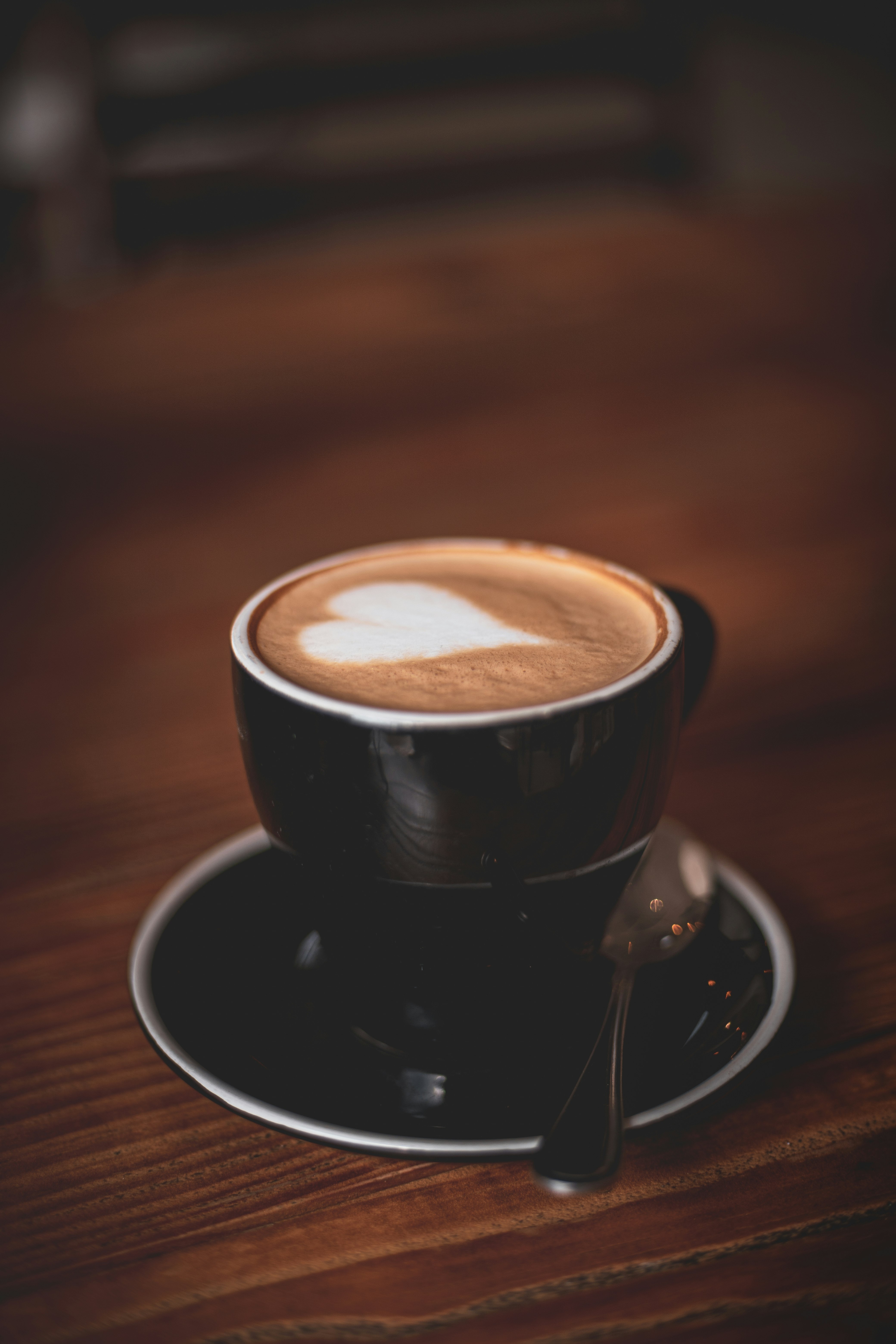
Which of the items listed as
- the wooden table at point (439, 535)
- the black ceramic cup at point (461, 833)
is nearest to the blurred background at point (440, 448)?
the wooden table at point (439, 535)

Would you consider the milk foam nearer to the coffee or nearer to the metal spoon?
the coffee

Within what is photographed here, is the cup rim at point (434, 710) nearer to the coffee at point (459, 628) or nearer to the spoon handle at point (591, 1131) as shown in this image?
the coffee at point (459, 628)

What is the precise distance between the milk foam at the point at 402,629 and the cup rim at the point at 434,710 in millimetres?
26

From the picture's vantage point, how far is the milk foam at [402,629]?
1.35 feet

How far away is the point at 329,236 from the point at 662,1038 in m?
3.42

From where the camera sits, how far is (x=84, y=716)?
1.98ft

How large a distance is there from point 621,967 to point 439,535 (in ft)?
1.53

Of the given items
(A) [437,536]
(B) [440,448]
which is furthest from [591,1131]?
(B) [440,448]

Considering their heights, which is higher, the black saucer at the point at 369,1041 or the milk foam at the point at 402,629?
the milk foam at the point at 402,629

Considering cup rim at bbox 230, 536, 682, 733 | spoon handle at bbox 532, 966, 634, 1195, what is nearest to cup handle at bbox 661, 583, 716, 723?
cup rim at bbox 230, 536, 682, 733

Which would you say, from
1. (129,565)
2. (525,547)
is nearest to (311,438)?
(129,565)

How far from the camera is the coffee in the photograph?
0.38 m

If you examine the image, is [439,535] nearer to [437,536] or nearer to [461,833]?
[437,536]

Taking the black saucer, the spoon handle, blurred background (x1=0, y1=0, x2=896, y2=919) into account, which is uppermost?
blurred background (x1=0, y1=0, x2=896, y2=919)
